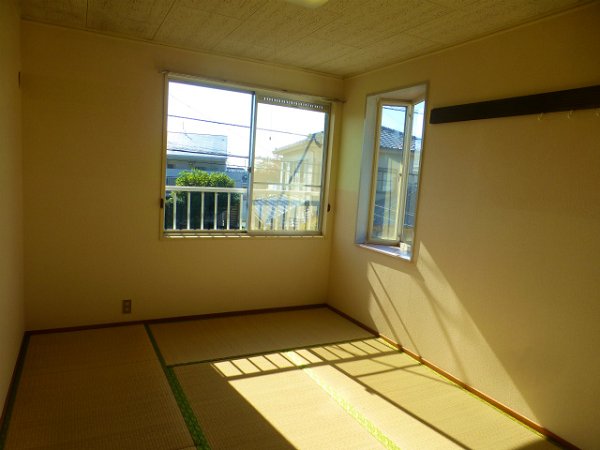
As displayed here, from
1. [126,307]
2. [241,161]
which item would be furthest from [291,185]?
[126,307]

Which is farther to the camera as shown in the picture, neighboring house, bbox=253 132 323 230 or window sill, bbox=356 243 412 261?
neighboring house, bbox=253 132 323 230

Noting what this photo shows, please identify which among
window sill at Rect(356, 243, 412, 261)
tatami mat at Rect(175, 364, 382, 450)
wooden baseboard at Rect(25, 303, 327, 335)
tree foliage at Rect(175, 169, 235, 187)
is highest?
tree foliage at Rect(175, 169, 235, 187)

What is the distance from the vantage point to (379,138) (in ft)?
13.1

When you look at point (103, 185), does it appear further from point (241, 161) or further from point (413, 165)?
point (413, 165)

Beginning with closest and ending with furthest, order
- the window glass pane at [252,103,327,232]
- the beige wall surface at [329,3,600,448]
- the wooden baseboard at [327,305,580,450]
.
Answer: the beige wall surface at [329,3,600,448]
the wooden baseboard at [327,305,580,450]
the window glass pane at [252,103,327,232]

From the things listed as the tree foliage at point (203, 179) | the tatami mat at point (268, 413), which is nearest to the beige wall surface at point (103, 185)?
the tree foliage at point (203, 179)

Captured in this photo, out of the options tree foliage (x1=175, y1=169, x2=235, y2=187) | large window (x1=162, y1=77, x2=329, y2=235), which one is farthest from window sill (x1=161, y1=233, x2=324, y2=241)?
tree foliage (x1=175, y1=169, x2=235, y2=187)

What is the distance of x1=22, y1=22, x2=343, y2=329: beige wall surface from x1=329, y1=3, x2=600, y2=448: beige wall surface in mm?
1693

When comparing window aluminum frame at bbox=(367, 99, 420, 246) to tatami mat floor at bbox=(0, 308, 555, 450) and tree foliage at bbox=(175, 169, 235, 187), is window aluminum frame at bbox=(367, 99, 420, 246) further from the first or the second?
tree foliage at bbox=(175, 169, 235, 187)

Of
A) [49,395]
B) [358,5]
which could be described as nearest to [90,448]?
[49,395]

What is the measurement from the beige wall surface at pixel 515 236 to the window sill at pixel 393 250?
0.21ft

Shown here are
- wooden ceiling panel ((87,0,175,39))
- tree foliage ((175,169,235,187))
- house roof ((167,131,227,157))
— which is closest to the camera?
wooden ceiling panel ((87,0,175,39))

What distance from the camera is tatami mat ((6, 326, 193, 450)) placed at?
7.02 feet

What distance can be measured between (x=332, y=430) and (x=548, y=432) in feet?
3.99
